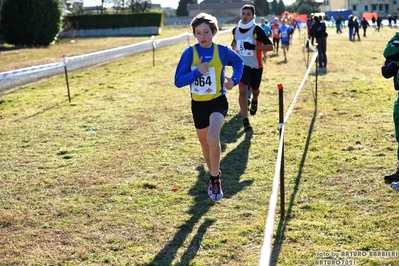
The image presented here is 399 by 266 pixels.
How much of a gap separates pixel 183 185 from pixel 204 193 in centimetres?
42

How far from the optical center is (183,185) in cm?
652

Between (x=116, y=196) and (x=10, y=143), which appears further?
(x=10, y=143)

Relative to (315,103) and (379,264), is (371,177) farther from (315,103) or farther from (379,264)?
(315,103)

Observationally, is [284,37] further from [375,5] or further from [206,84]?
[375,5]

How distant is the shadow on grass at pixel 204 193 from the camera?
4.61 meters

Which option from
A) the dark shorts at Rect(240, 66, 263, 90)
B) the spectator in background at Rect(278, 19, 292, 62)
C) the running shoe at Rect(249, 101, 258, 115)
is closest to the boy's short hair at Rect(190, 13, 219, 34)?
the dark shorts at Rect(240, 66, 263, 90)

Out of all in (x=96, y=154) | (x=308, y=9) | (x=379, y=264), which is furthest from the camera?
(x=308, y=9)

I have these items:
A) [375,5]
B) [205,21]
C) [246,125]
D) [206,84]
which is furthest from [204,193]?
[375,5]

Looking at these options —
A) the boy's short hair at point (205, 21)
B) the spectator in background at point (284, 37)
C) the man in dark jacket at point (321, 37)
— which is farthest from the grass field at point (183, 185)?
the spectator in background at point (284, 37)

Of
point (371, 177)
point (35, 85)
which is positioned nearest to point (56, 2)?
point (35, 85)

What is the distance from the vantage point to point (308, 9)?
Answer: 107812 mm

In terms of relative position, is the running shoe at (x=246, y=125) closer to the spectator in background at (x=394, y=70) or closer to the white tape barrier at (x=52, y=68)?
the spectator in background at (x=394, y=70)

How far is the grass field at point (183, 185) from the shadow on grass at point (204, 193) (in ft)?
0.05

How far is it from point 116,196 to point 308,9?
352 feet
